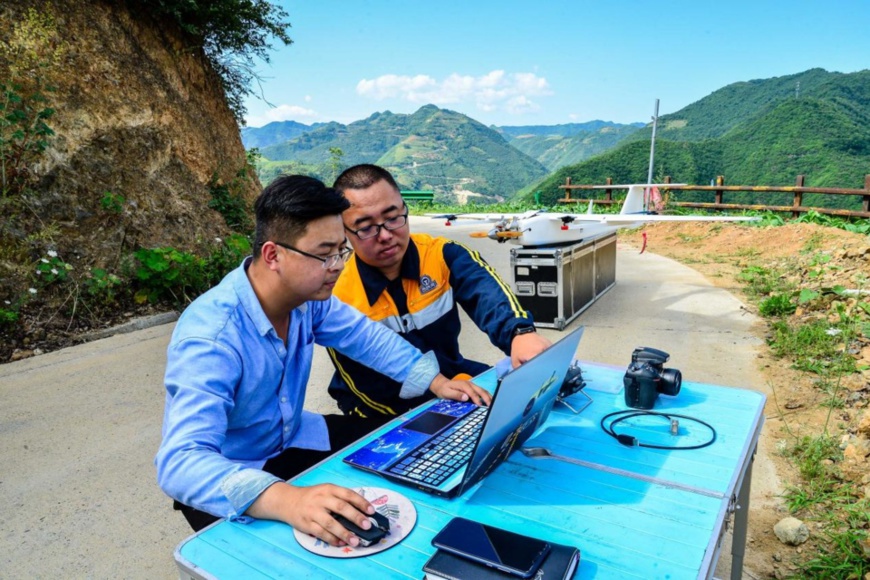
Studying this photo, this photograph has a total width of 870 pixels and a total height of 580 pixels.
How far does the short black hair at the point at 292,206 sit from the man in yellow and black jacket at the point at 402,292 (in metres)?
0.59

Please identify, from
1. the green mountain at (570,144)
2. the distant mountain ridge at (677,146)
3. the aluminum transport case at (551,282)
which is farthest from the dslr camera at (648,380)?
the green mountain at (570,144)

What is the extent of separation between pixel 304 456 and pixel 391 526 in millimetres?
866

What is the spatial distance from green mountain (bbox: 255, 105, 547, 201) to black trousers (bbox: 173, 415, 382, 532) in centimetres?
6985

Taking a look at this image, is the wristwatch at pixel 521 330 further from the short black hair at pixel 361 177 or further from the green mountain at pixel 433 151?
the green mountain at pixel 433 151

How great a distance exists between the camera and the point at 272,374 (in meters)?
1.75

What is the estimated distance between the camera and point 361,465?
1.52m

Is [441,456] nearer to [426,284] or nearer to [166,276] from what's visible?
[426,284]

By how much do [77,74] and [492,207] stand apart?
18.8m

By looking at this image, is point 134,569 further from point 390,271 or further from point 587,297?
point 587,297

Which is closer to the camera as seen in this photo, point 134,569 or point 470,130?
point 134,569

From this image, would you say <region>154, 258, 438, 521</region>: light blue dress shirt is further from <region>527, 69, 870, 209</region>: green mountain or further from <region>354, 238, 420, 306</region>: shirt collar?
<region>527, 69, 870, 209</region>: green mountain

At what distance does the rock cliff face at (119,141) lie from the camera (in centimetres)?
673

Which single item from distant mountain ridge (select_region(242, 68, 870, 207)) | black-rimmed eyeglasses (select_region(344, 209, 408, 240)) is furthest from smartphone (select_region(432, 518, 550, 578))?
distant mountain ridge (select_region(242, 68, 870, 207))

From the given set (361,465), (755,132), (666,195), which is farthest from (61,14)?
(755,132)
